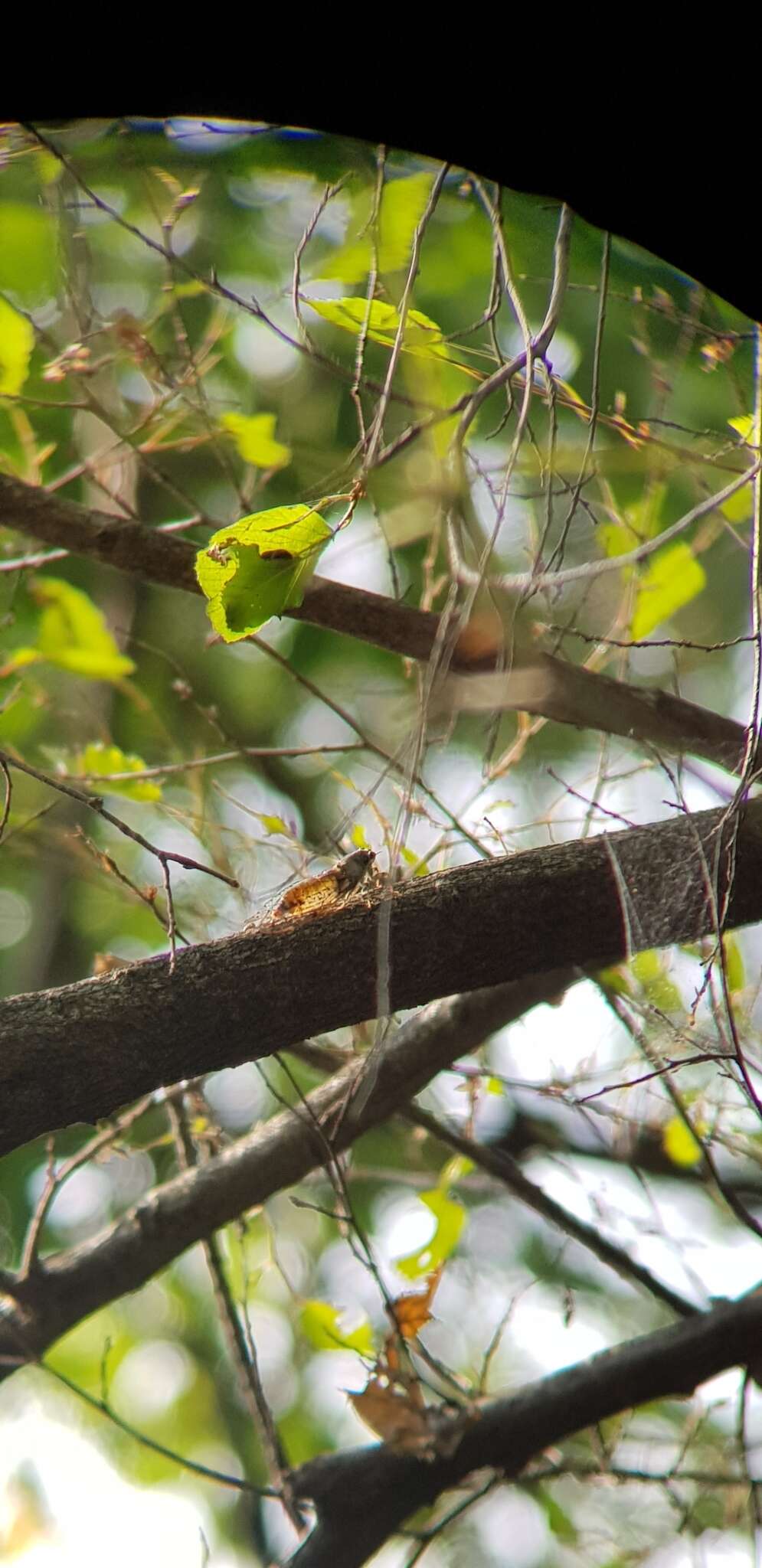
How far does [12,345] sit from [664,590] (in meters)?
0.93

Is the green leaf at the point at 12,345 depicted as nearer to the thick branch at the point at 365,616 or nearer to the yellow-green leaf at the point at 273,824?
the thick branch at the point at 365,616

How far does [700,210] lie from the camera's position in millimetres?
787

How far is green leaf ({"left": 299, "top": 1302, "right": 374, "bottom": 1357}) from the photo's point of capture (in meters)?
1.52

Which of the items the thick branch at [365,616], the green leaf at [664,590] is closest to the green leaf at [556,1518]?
the thick branch at [365,616]

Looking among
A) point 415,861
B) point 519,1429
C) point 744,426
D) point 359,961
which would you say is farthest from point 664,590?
point 519,1429

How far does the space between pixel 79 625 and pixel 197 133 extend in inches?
34.6

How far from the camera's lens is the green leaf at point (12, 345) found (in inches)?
59.5

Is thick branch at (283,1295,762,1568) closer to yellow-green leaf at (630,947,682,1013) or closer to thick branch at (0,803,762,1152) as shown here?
yellow-green leaf at (630,947,682,1013)

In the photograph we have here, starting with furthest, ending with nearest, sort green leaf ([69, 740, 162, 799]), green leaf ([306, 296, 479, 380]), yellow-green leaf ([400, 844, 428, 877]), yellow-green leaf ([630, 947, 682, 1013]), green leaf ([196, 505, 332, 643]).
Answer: green leaf ([69, 740, 162, 799]) < yellow-green leaf ([400, 844, 428, 877]) < yellow-green leaf ([630, 947, 682, 1013]) < green leaf ([306, 296, 479, 380]) < green leaf ([196, 505, 332, 643])

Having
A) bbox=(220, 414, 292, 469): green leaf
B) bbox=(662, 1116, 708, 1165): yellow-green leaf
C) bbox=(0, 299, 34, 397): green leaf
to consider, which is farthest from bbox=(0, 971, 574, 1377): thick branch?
bbox=(0, 299, 34, 397): green leaf

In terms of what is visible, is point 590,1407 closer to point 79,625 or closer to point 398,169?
point 79,625

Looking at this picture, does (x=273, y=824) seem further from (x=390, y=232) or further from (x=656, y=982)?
(x=390, y=232)

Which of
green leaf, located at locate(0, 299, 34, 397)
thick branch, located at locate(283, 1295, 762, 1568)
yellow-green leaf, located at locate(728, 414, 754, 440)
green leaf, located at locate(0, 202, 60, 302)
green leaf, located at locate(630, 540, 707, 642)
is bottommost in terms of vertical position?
thick branch, located at locate(283, 1295, 762, 1568)

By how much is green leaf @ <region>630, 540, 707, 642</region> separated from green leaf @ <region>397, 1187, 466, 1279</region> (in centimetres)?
82
